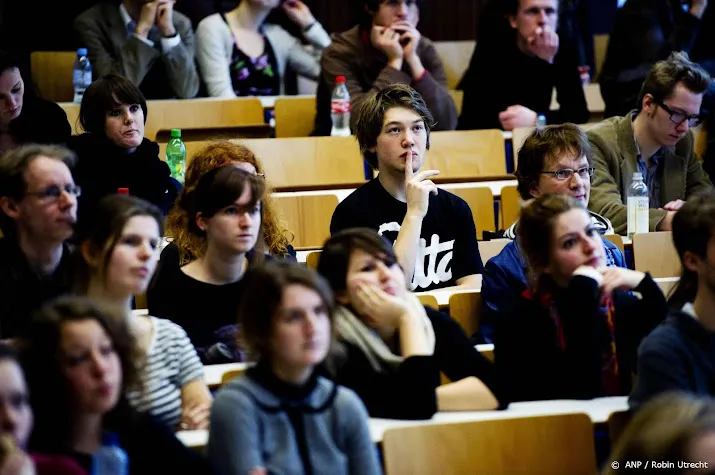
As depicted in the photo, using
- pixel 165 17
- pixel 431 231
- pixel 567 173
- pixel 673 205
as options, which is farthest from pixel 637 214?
pixel 165 17

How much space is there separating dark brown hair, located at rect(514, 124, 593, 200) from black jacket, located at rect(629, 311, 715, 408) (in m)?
1.12

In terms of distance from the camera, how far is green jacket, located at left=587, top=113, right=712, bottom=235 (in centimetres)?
419

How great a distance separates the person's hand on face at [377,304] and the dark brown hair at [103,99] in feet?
5.44

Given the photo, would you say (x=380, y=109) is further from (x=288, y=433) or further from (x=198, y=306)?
(x=288, y=433)

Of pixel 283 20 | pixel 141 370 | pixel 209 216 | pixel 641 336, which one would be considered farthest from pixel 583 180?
pixel 283 20

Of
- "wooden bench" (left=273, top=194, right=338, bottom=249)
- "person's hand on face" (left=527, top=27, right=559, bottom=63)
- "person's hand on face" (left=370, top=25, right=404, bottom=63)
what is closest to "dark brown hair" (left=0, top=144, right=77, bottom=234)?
"wooden bench" (left=273, top=194, right=338, bottom=249)

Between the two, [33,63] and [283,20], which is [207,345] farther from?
[283,20]

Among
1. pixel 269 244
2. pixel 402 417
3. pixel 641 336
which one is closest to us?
pixel 402 417

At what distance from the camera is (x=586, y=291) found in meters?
2.66

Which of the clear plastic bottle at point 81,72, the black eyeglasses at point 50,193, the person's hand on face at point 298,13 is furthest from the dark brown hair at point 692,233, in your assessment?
the person's hand on face at point 298,13

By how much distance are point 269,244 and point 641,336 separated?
116cm

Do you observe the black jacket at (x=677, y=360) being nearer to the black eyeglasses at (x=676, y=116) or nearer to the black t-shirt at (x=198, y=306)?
the black t-shirt at (x=198, y=306)

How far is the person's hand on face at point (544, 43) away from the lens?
17.1 ft

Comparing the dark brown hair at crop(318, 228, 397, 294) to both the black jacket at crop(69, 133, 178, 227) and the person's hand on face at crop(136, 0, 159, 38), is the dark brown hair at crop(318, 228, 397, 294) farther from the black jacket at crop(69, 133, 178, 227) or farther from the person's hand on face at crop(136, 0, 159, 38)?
the person's hand on face at crop(136, 0, 159, 38)
